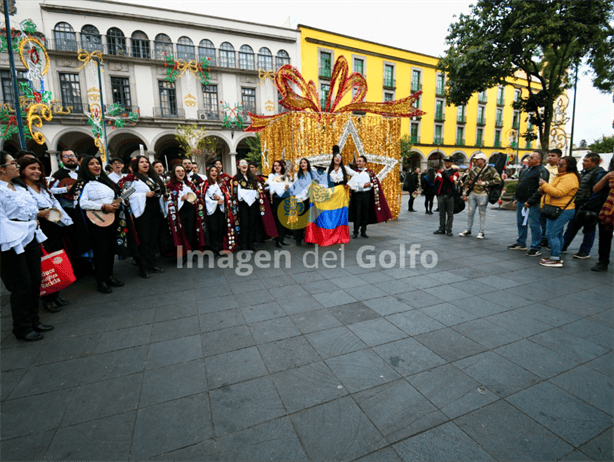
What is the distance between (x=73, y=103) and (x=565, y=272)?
26478 mm

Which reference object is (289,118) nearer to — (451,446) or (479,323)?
(479,323)

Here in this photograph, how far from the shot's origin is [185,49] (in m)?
22.4

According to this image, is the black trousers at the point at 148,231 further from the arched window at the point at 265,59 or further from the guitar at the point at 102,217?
the arched window at the point at 265,59

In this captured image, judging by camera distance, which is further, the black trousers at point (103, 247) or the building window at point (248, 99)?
the building window at point (248, 99)

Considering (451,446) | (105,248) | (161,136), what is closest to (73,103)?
(161,136)

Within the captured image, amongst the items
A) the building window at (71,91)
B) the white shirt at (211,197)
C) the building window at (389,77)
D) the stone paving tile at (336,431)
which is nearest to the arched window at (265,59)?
the building window at (389,77)

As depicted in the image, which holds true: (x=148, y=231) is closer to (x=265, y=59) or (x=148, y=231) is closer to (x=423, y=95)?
(x=265, y=59)

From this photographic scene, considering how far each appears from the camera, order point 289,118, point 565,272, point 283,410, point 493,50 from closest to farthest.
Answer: point 283,410 → point 565,272 → point 289,118 → point 493,50

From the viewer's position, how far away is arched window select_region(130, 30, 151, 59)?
2134cm

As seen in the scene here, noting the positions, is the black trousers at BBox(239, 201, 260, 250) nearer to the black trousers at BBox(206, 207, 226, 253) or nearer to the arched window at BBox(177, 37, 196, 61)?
the black trousers at BBox(206, 207, 226, 253)

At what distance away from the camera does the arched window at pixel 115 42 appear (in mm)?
20781

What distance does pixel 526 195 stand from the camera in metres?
5.81

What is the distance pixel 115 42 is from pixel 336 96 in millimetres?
19866

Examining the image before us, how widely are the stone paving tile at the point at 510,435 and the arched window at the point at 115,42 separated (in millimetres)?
26673
